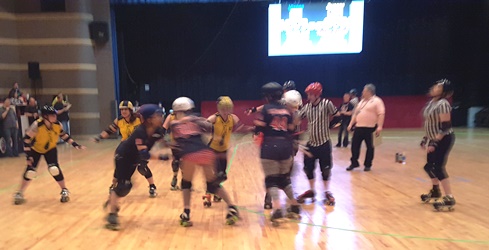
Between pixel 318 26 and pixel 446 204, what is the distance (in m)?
10.4

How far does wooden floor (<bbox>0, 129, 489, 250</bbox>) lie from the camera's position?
11.5ft

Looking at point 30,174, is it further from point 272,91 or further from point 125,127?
point 272,91

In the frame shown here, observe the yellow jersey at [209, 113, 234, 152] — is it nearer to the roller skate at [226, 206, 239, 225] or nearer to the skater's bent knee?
the skater's bent knee

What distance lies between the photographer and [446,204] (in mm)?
4332

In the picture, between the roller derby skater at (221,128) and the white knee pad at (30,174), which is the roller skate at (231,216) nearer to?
the roller derby skater at (221,128)

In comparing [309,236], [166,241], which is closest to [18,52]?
[166,241]

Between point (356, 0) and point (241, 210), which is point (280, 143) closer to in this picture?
point (241, 210)

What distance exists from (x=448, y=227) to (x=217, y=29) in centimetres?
1285

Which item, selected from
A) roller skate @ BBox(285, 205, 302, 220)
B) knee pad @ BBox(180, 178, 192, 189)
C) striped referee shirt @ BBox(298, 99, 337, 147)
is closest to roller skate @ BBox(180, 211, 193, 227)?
knee pad @ BBox(180, 178, 192, 189)

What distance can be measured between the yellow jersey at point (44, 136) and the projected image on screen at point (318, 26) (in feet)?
34.1

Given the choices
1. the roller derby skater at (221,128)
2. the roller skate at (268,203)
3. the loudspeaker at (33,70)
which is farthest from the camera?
the loudspeaker at (33,70)

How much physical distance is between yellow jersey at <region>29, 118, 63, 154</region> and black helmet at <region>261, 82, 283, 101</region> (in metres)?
3.28

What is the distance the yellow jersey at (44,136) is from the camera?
483 cm

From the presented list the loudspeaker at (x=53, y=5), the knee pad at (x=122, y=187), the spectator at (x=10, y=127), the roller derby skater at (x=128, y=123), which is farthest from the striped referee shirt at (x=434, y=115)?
the loudspeaker at (x=53, y=5)
